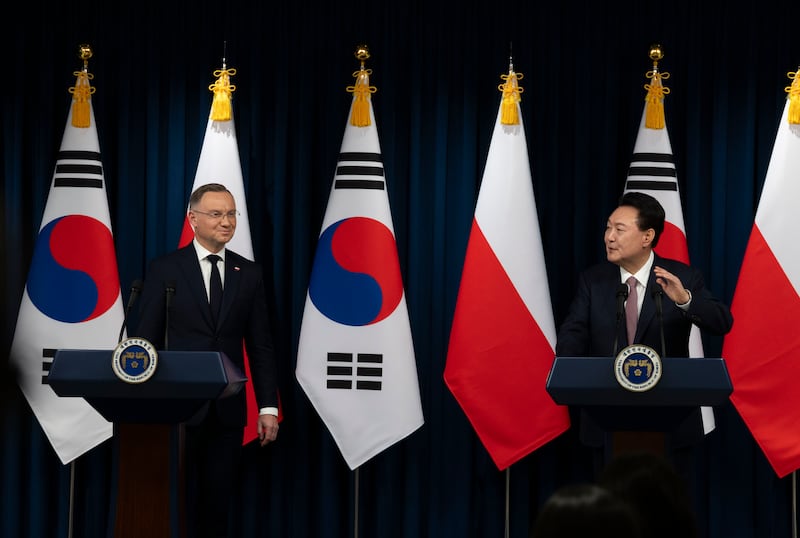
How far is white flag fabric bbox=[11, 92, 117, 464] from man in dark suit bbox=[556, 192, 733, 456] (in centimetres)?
231

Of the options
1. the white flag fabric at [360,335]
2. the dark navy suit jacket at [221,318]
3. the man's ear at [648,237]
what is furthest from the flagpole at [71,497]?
the man's ear at [648,237]

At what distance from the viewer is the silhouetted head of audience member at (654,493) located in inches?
60.2

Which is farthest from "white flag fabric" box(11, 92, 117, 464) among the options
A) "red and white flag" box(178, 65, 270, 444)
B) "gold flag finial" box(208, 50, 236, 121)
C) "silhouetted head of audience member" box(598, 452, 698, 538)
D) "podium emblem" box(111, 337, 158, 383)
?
"silhouetted head of audience member" box(598, 452, 698, 538)

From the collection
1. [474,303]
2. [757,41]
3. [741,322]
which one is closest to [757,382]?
[741,322]

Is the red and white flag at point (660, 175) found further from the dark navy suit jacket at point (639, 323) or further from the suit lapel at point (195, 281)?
the suit lapel at point (195, 281)

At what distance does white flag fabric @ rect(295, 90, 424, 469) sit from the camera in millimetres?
4797

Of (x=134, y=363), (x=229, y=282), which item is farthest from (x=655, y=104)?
(x=134, y=363)

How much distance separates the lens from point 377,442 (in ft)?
15.7

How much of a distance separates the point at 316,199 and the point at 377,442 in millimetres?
1306

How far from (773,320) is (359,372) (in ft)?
6.28

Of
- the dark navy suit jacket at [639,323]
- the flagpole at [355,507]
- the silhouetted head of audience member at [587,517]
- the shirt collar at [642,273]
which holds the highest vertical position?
the shirt collar at [642,273]

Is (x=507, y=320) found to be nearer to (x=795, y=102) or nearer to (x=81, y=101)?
(x=795, y=102)

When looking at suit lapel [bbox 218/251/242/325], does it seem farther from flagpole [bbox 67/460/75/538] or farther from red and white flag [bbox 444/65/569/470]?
flagpole [bbox 67/460/75/538]

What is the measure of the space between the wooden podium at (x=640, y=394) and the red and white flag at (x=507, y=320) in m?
1.30
